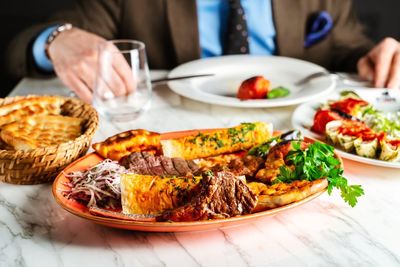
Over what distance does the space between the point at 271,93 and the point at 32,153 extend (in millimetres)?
847

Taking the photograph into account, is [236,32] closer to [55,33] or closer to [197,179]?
[55,33]

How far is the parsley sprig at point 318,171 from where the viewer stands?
1153 mm

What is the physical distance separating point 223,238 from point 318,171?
0.24 m

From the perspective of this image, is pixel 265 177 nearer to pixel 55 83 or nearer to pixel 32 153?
pixel 32 153

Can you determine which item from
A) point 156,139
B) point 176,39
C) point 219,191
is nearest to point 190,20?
point 176,39

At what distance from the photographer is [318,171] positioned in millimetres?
1163

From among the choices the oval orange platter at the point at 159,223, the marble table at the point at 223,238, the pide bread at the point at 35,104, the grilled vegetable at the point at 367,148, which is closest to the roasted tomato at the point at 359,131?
the grilled vegetable at the point at 367,148

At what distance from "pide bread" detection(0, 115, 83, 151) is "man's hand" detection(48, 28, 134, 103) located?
0.91 ft

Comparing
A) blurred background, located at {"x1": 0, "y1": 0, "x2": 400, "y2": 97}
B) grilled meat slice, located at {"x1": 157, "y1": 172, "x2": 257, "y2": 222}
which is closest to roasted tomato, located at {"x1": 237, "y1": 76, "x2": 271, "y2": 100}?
grilled meat slice, located at {"x1": 157, "y1": 172, "x2": 257, "y2": 222}

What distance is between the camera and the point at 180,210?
1037mm

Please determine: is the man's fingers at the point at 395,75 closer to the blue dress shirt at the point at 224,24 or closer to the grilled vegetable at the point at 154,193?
the blue dress shirt at the point at 224,24

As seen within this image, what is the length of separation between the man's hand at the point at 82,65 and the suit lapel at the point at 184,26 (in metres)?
0.49

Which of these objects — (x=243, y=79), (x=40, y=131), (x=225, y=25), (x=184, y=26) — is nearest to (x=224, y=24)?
(x=225, y=25)

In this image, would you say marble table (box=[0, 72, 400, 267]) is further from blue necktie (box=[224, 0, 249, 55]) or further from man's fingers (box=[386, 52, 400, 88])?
blue necktie (box=[224, 0, 249, 55])
